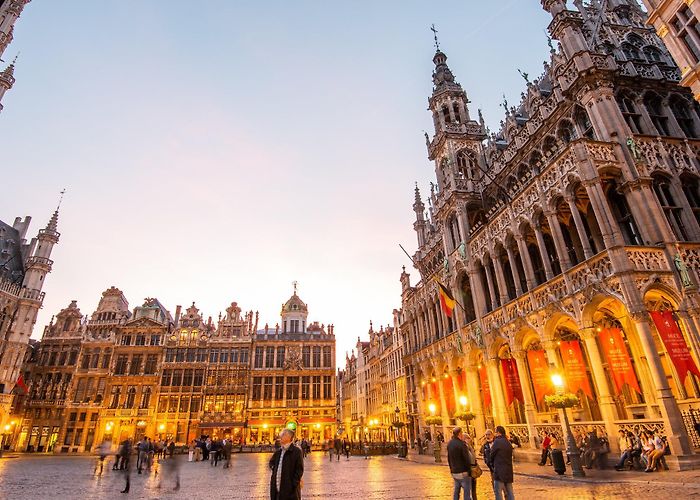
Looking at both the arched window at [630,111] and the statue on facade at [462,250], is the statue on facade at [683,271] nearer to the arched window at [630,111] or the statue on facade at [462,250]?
the arched window at [630,111]

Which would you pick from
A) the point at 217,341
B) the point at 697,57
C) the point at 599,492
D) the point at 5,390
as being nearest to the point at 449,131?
the point at 697,57

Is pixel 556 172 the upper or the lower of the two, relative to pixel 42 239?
lower

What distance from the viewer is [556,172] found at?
19.7m

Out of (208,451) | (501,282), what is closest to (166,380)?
(208,451)

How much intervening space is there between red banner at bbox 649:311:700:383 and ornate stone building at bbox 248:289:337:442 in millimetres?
53698

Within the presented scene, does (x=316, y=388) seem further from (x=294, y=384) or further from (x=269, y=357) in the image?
(x=269, y=357)

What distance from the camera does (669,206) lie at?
715 inches

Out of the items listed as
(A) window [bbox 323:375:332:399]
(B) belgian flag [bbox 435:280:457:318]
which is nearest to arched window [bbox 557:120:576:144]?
(B) belgian flag [bbox 435:280:457:318]

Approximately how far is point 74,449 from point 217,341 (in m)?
23.0

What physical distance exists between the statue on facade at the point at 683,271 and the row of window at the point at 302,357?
5434 cm

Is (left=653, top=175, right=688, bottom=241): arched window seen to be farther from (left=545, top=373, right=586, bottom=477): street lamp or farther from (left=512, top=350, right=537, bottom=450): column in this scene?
(left=512, top=350, right=537, bottom=450): column

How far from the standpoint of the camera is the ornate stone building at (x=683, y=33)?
16719 millimetres

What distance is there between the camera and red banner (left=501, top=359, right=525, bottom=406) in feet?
73.6

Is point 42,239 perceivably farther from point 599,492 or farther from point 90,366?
point 599,492
